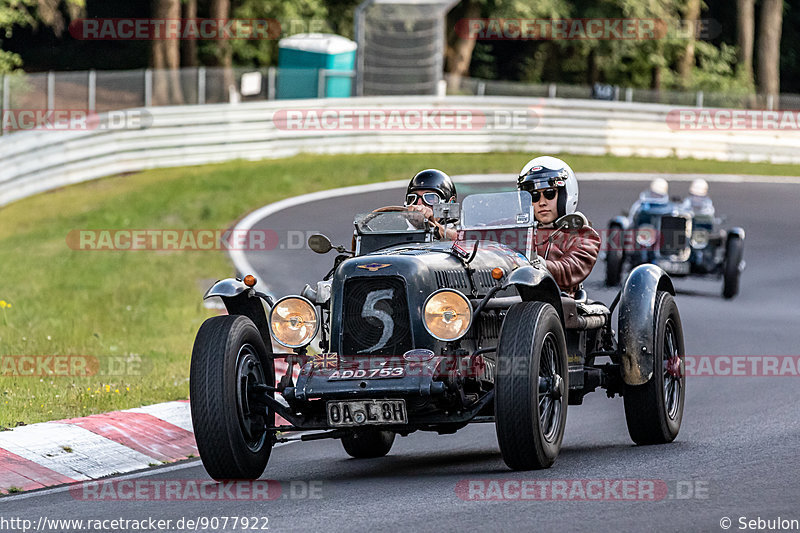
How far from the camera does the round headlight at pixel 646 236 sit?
18.4 metres

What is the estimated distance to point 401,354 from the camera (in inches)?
304

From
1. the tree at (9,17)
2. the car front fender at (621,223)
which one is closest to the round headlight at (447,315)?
the car front fender at (621,223)

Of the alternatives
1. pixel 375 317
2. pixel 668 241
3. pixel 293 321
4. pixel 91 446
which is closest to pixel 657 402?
pixel 375 317

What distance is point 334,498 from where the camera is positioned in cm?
696

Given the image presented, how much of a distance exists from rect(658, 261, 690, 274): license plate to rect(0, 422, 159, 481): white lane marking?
10.9 meters

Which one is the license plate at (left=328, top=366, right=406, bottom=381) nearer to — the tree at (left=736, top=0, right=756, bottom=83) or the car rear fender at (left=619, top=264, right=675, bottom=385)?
the car rear fender at (left=619, top=264, right=675, bottom=385)

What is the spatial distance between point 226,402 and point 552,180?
10.4ft

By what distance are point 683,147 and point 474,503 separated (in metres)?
25.3

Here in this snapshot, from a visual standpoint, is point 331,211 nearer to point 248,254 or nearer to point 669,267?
point 248,254

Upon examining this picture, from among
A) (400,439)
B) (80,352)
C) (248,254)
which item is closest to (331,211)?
(248,254)

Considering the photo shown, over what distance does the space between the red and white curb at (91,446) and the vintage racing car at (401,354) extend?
3.98ft

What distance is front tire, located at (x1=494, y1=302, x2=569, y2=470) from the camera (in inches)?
282

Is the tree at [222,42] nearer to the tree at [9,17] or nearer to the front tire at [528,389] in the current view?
the tree at [9,17]

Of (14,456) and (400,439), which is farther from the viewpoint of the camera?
(400,439)
